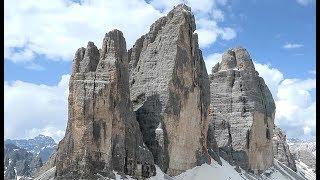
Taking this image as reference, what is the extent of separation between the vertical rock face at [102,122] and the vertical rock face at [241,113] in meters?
30.4

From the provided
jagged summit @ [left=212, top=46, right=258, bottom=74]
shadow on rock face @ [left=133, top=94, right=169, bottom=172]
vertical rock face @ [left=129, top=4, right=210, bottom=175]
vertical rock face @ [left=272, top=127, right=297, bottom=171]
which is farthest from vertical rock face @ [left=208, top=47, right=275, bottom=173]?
shadow on rock face @ [left=133, top=94, right=169, bottom=172]

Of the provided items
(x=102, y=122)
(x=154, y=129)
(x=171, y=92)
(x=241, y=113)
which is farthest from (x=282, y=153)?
(x=102, y=122)

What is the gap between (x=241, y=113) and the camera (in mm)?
92062

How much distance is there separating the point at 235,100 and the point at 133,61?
81.0ft

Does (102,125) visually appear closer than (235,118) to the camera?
Yes

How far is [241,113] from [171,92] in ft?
91.4

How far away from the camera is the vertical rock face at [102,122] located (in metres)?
53.7

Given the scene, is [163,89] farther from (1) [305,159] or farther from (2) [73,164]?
(1) [305,159]

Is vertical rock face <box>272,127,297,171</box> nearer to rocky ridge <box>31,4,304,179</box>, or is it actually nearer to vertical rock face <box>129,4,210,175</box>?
rocky ridge <box>31,4,304,179</box>

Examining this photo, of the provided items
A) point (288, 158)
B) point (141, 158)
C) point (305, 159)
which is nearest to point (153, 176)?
point (141, 158)

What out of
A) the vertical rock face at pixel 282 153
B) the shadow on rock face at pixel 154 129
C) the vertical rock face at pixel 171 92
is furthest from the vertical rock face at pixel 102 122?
the vertical rock face at pixel 282 153

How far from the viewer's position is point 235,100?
9356 cm

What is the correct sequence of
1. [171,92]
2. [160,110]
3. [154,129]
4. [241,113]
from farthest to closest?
[241,113]
[171,92]
[160,110]
[154,129]

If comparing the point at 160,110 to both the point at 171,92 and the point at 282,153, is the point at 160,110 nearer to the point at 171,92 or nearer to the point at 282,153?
the point at 171,92
